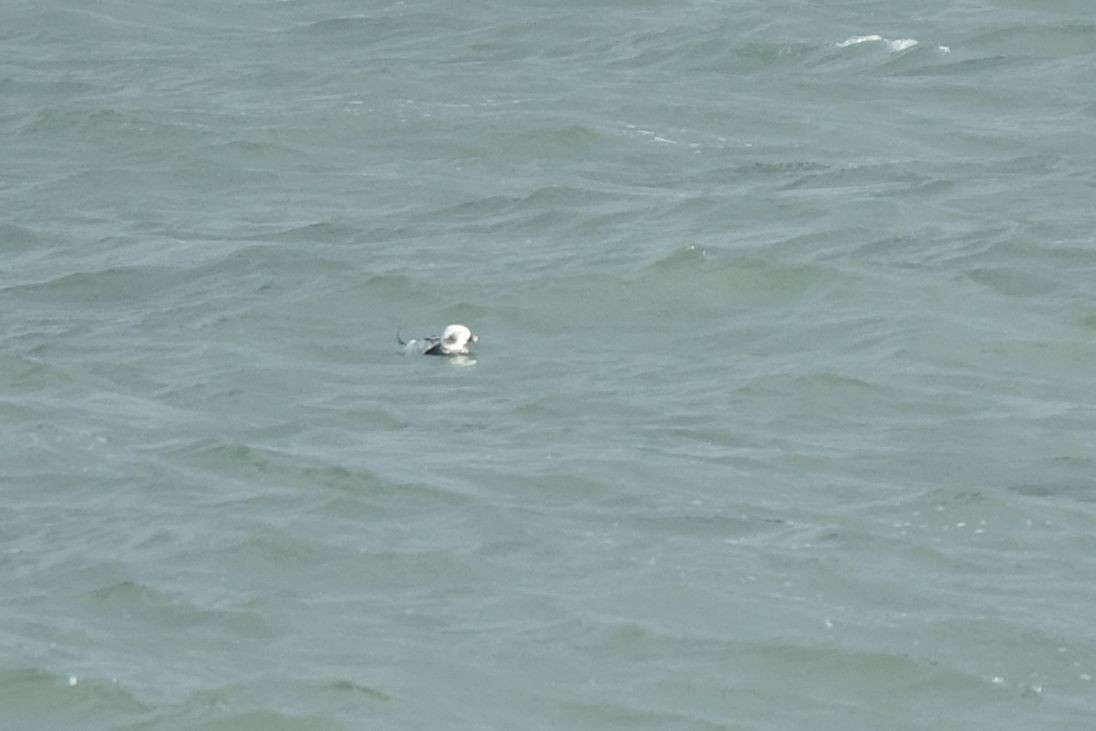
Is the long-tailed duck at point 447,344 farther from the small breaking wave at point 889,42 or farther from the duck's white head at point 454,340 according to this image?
the small breaking wave at point 889,42

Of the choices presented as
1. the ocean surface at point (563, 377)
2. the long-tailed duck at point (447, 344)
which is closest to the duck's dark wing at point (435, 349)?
the long-tailed duck at point (447, 344)

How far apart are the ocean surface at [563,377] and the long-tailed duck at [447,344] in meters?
0.15

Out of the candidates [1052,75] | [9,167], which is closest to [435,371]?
[9,167]

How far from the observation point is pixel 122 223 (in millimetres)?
19188

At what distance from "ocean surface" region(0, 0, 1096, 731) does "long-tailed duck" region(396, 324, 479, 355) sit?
15 cm

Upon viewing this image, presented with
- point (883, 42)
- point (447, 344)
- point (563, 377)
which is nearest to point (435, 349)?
point (447, 344)

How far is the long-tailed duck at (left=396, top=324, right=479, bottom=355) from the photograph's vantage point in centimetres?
1516

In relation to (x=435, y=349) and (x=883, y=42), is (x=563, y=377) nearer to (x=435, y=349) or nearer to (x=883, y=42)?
(x=435, y=349)

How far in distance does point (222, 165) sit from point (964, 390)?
8371 millimetres

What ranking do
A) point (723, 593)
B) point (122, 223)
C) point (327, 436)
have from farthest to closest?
point (122, 223) < point (327, 436) < point (723, 593)

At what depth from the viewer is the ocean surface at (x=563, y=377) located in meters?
10.5

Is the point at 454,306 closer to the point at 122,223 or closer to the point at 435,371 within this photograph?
the point at 435,371

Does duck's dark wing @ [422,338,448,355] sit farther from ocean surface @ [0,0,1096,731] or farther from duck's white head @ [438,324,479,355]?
ocean surface @ [0,0,1096,731]

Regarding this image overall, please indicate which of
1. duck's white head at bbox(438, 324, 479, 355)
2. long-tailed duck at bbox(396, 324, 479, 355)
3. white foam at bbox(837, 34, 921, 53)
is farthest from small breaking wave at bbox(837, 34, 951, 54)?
duck's white head at bbox(438, 324, 479, 355)
